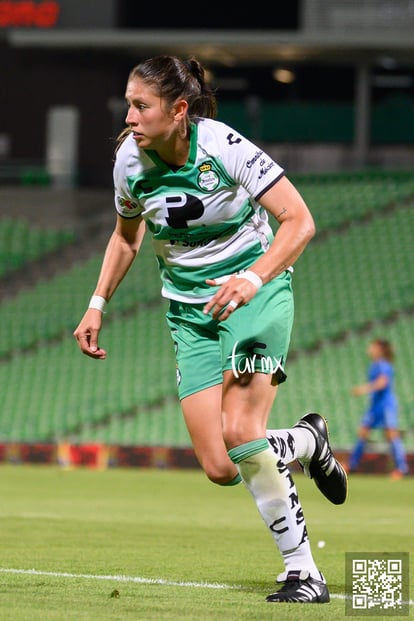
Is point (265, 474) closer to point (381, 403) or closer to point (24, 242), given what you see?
point (381, 403)

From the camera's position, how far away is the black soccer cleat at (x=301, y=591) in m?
5.54

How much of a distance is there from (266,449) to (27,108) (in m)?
27.6

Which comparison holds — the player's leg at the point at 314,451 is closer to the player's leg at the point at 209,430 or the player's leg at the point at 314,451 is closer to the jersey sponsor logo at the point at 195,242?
the player's leg at the point at 209,430

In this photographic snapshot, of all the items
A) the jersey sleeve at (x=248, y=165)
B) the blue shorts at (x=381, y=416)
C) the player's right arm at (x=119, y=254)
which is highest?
the jersey sleeve at (x=248, y=165)

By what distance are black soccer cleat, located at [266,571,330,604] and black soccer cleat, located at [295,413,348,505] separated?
758 millimetres

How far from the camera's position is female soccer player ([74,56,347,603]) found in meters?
5.62

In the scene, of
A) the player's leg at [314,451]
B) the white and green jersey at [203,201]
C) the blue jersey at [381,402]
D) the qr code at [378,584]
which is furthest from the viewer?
the blue jersey at [381,402]

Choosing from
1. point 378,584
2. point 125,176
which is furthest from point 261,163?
point 378,584

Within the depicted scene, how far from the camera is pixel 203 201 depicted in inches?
230

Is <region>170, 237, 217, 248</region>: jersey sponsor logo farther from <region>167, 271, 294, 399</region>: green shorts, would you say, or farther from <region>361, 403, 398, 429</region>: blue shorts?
<region>361, 403, 398, 429</region>: blue shorts

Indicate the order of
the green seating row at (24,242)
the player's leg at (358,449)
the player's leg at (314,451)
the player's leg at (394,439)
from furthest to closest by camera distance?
the green seating row at (24,242) < the player's leg at (358,449) < the player's leg at (394,439) < the player's leg at (314,451)

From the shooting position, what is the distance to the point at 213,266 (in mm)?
5992

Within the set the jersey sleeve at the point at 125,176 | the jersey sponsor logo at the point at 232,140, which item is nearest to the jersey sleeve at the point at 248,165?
the jersey sponsor logo at the point at 232,140

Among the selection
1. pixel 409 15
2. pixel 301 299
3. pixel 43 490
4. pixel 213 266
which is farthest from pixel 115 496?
pixel 409 15
